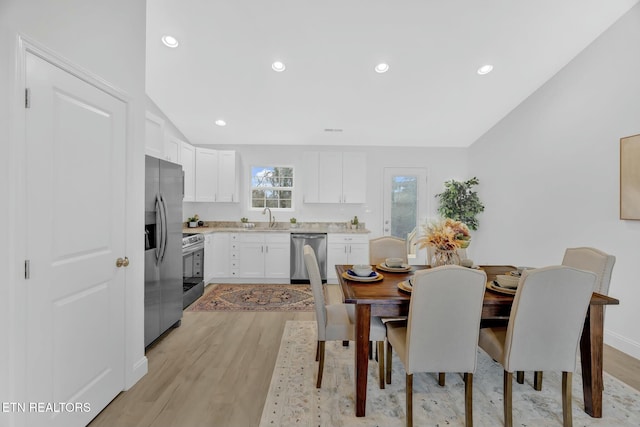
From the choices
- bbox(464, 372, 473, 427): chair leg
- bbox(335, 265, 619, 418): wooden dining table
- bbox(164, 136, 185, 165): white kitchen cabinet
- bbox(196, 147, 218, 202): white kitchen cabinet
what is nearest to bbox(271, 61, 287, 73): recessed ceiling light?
bbox(164, 136, 185, 165): white kitchen cabinet

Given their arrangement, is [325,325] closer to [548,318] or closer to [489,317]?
[489,317]

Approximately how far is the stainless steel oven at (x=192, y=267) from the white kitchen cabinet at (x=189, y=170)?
950mm

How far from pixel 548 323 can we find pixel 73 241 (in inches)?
108

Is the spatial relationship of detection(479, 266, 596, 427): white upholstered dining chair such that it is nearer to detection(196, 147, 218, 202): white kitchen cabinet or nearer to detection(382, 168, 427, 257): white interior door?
detection(382, 168, 427, 257): white interior door

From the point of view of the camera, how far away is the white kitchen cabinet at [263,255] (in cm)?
510

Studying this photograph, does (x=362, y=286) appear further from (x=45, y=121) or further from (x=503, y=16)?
(x=503, y=16)

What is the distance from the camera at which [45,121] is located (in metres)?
1.52

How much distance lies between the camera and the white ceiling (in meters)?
2.97

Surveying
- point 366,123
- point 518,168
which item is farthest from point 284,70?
point 518,168

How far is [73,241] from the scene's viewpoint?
1716mm

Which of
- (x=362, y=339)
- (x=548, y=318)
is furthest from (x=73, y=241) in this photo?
(x=548, y=318)

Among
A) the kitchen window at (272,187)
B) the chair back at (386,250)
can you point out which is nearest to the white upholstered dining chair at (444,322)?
the chair back at (386,250)

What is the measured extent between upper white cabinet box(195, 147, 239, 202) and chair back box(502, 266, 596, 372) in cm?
463

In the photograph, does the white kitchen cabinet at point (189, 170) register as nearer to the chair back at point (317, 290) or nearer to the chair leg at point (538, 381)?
the chair back at point (317, 290)
